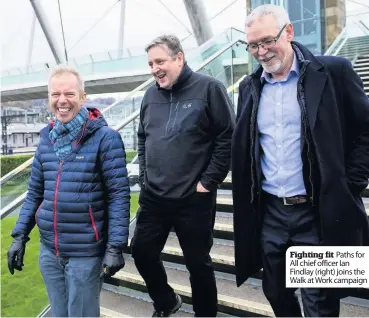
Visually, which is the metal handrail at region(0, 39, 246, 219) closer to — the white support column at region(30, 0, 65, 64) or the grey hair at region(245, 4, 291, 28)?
the grey hair at region(245, 4, 291, 28)

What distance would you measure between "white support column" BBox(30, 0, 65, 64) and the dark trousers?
1803 centimetres

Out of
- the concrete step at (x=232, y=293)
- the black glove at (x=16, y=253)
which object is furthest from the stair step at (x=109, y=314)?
the black glove at (x=16, y=253)

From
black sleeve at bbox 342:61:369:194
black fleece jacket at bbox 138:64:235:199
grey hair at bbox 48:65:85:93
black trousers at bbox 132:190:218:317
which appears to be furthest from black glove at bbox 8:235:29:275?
black sleeve at bbox 342:61:369:194

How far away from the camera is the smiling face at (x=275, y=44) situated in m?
1.69

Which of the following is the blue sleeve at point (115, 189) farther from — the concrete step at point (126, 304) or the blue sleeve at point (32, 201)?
the concrete step at point (126, 304)

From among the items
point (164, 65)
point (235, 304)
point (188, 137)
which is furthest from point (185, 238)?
point (164, 65)

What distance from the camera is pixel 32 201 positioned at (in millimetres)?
2104

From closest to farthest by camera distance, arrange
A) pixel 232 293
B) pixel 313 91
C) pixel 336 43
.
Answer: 1. pixel 313 91
2. pixel 232 293
3. pixel 336 43

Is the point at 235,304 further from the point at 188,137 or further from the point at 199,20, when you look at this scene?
the point at 199,20

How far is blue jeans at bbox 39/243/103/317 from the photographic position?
1.90 m

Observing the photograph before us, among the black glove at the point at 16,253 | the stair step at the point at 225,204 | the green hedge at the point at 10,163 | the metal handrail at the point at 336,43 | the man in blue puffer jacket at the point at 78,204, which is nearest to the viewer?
the man in blue puffer jacket at the point at 78,204

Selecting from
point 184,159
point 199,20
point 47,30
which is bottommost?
point 184,159

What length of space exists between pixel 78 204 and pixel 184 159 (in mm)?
620

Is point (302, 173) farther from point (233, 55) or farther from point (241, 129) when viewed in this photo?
point (233, 55)
